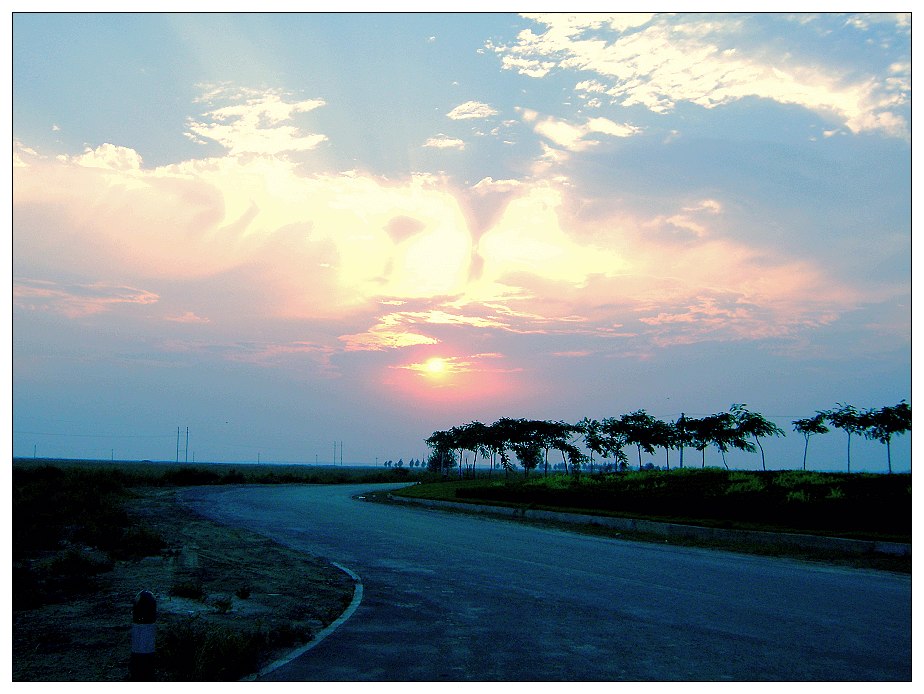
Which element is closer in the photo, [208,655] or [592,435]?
[208,655]

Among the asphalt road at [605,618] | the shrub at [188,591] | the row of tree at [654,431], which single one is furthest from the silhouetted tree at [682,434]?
the shrub at [188,591]

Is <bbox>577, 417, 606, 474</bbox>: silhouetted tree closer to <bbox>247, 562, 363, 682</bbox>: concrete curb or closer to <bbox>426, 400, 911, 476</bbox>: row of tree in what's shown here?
<bbox>426, 400, 911, 476</bbox>: row of tree

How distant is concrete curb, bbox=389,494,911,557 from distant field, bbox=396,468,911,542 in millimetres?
551

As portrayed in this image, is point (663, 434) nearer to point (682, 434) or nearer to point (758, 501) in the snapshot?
point (682, 434)

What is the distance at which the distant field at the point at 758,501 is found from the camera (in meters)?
18.8

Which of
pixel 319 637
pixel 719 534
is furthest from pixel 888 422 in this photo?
pixel 319 637

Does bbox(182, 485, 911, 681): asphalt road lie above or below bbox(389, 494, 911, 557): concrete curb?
above

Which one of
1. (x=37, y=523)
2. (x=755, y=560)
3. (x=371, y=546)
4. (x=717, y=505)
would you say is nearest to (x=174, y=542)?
(x=371, y=546)

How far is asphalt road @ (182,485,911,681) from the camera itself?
743 cm

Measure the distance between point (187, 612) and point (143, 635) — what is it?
448cm

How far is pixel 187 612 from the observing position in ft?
33.5

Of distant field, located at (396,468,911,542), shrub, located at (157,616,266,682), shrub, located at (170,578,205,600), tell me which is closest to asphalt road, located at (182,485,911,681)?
shrub, located at (157,616,266,682)

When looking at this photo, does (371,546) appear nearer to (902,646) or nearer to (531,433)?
(902,646)

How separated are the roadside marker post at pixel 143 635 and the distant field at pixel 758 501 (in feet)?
51.7
